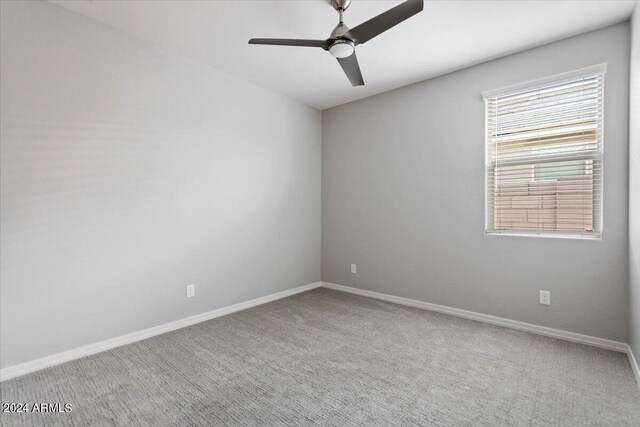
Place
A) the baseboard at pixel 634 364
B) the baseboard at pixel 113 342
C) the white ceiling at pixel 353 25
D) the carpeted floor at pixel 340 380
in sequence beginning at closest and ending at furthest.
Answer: the carpeted floor at pixel 340 380, the baseboard at pixel 634 364, the baseboard at pixel 113 342, the white ceiling at pixel 353 25

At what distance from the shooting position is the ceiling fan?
1.82 m

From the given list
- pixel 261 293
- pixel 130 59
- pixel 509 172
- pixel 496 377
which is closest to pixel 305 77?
pixel 130 59

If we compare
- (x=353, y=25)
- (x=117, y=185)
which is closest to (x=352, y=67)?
(x=353, y=25)

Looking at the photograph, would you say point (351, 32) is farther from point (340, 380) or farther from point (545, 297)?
point (545, 297)

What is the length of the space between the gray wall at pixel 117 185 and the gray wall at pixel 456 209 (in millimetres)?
1076

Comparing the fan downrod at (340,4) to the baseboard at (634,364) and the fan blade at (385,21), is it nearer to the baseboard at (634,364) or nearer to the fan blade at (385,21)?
the fan blade at (385,21)

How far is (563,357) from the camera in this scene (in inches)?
91.9

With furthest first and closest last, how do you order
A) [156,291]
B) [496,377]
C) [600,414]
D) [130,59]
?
1. [156,291]
2. [130,59]
3. [496,377]
4. [600,414]

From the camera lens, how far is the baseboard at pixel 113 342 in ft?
6.95

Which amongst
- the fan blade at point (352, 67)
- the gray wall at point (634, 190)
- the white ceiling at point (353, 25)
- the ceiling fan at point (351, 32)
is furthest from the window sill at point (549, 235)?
the ceiling fan at point (351, 32)

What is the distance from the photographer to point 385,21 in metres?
1.90

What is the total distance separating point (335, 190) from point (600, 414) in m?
3.31

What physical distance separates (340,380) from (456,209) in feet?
6.98

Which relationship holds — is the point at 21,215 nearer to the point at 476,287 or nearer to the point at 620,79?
the point at 476,287
